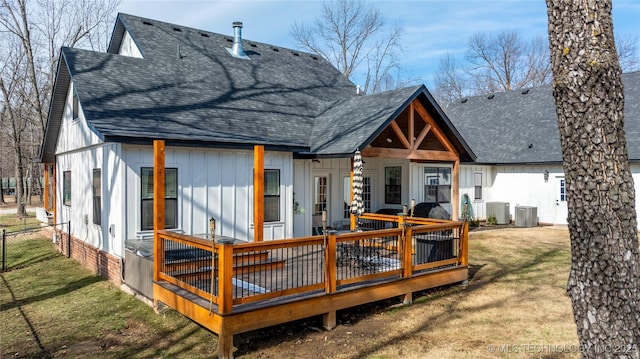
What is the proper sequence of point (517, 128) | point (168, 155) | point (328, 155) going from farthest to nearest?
point (517, 128) → point (328, 155) → point (168, 155)

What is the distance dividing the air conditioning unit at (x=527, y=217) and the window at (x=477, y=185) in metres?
1.88

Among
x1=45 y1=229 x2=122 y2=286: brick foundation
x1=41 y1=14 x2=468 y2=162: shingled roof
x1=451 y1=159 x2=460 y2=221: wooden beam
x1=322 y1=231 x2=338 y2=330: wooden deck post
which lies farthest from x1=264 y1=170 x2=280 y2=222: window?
x1=451 y1=159 x2=460 y2=221: wooden beam

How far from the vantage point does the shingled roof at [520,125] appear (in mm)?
19297

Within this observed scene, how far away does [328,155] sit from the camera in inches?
443

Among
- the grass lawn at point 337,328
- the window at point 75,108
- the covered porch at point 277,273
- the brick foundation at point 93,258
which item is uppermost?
the window at point 75,108

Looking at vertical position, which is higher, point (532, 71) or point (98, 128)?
point (532, 71)

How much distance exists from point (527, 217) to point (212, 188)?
14.2 metres

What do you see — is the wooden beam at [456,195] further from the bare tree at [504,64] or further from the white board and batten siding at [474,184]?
the bare tree at [504,64]

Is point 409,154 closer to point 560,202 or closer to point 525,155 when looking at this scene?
point 525,155

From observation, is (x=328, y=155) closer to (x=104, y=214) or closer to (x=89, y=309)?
(x=104, y=214)

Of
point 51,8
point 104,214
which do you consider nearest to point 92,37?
point 51,8

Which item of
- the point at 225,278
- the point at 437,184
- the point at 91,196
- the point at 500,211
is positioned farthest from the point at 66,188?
the point at 500,211

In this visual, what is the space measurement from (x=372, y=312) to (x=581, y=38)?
5909mm

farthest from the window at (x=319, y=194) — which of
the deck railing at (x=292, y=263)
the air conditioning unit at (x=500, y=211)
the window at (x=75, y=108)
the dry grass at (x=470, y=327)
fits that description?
the air conditioning unit at (x=500, y=211)
